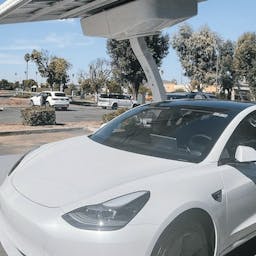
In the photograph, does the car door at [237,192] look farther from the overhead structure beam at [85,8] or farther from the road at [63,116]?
the road at [63,116]

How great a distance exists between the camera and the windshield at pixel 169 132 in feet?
13.2

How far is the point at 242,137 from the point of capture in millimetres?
4312

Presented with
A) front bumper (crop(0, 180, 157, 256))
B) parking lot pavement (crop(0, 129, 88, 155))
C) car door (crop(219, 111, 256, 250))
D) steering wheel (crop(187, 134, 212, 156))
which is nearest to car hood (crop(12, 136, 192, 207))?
front bumper (crop(0, 180, 157, 256))

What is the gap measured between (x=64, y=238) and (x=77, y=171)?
77cm

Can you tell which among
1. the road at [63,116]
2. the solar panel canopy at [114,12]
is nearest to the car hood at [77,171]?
the solar panel canopy at [114,12]

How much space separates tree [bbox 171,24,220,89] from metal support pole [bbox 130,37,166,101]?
38864mm

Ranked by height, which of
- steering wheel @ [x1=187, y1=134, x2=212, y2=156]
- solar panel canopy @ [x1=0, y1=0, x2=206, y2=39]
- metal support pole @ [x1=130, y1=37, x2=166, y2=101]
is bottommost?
steering wheel @ [x1=187, y1=134, x2=212, y2=156]

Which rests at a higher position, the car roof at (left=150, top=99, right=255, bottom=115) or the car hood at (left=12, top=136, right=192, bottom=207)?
the car roof at (left=150, top=99, right=255, bottom=115)

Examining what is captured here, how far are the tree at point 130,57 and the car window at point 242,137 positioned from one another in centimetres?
3175

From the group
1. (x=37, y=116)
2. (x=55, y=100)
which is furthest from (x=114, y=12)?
(x=55, y=100)

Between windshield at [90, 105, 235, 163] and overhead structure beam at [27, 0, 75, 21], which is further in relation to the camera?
overhead structure beam at [27, 0, 75, 21]

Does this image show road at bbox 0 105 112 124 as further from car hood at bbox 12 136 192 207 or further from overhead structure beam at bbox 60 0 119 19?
car hood at bbox 12 136 192 207

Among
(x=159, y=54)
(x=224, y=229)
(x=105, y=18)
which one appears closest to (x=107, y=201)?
(x=224, y=229)

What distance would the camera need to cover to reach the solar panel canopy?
1116 centimetres
